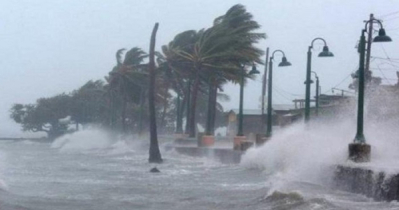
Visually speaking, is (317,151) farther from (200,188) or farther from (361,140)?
(361,140)

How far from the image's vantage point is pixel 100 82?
13112 centimetres

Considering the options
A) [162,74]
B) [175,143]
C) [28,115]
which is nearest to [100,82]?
[28,115]

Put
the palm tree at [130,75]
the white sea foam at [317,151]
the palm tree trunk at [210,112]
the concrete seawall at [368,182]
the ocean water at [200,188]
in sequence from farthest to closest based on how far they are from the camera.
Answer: the palm tree at [130,75], the palm tree trunk at [210,112], the white sea foam at [317,151], the ocean water at [200,188], the concrete seawall at [368,182]

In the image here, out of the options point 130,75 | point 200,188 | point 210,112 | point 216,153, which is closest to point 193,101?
point 210,112

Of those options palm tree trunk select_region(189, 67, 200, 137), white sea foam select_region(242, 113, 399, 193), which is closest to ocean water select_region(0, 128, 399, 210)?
white sea foam select_region(242, 113, 399, 193)

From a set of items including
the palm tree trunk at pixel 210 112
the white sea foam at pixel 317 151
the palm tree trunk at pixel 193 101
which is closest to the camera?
the white sea foam at pixel 317 151

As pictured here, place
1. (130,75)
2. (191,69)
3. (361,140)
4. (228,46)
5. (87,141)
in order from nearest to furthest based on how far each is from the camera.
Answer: (361,140), (228,46), (191,69), (130,75), (87,141)

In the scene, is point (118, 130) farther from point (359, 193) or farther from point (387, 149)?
point (359, 193)

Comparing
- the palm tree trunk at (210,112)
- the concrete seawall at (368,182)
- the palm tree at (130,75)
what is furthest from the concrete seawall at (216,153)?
the palm tree at (130,75)

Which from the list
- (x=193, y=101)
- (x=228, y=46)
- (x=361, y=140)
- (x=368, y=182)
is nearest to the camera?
(x=368, y=182)

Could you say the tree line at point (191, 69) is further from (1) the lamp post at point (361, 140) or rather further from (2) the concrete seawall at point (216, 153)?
(1) the lamp post at point (361, 140)

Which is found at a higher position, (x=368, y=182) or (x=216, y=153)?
(x=368, y=182)

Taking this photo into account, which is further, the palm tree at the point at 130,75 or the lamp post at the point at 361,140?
the palm tree at the point at 130,75

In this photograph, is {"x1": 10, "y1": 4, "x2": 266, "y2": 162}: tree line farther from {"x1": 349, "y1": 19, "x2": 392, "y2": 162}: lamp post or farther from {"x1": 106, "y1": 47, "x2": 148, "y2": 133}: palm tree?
{"x1": 349, "y1": 19, "x2": 392, "y2": 162}: lamp post
